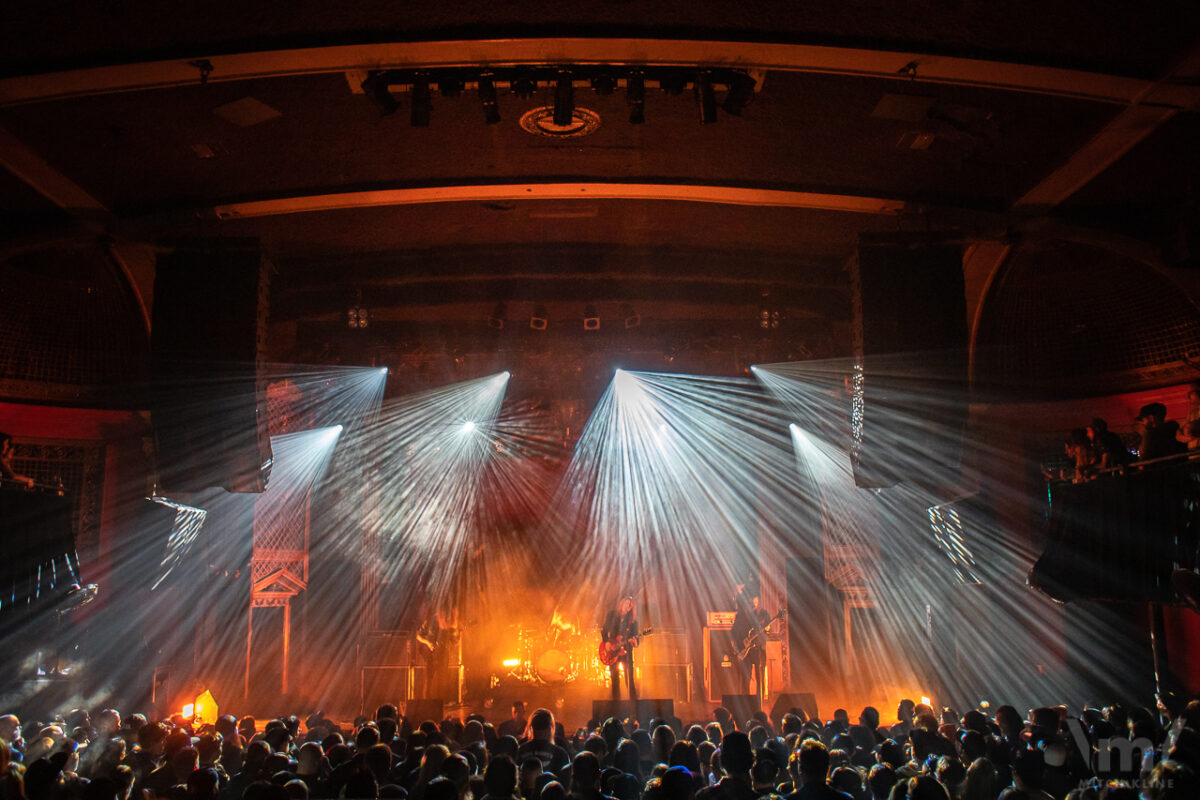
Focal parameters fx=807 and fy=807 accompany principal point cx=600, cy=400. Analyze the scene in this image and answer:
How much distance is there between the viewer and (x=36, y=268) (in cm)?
946

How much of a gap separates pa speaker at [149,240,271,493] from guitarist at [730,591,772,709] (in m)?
8.52

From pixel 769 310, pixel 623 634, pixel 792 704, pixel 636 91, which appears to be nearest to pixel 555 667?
pixel 623 634

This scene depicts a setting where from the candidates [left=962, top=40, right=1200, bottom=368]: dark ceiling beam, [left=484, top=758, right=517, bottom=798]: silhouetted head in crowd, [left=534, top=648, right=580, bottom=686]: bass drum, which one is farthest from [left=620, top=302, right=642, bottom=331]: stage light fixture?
[left=484, top=758, right=517, bottom=798]: silhouetted head in crowd

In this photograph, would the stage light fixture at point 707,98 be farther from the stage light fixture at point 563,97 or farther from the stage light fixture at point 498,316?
the stage light fixture at point 498,316

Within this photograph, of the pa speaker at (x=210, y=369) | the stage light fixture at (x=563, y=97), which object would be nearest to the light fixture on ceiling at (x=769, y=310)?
the stage light fixture at (x=563, y=97)

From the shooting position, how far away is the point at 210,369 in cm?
758

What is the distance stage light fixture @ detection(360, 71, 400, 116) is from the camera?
19.6ft

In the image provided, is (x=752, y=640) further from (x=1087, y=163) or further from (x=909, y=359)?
(x=1087, y=163)

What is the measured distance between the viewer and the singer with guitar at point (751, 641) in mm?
13117

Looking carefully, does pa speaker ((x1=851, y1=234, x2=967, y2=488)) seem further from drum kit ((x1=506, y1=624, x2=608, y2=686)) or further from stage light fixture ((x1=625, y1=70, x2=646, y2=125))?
drum kit ((x1=506, y1=624, x2=608, y2=686))

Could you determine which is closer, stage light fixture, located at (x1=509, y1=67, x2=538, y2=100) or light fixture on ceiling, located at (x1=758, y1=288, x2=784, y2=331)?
stage light fixture, located at (x1=509, y1=67, x2=538, y2=100)

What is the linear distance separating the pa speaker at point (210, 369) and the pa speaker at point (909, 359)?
228 inches

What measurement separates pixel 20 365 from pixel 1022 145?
11.4 metres

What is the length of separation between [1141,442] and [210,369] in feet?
27.7
